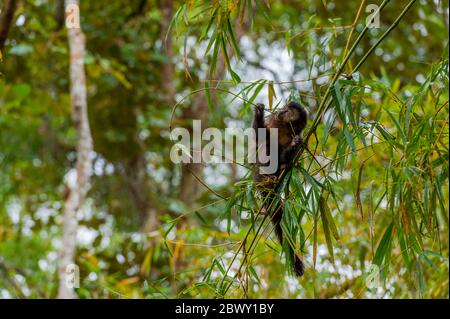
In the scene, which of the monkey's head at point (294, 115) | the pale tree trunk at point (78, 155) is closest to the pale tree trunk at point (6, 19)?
the monkey's head at point (294, 115)

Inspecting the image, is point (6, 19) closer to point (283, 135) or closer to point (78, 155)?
point (283, 135)

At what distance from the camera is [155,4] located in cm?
702

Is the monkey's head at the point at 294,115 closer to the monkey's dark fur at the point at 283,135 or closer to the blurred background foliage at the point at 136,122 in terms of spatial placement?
the monkey's dark fur at the point at 283,135

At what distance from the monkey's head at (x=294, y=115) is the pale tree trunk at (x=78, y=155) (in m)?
1.65

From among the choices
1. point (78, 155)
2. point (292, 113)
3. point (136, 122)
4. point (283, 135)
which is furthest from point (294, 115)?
point (136, 122)

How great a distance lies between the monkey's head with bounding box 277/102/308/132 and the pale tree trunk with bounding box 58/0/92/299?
1.65m

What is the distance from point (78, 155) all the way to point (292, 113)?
1960mm

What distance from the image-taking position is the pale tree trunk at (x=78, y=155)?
14.8 ft

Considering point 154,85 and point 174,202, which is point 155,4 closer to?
point 154,85

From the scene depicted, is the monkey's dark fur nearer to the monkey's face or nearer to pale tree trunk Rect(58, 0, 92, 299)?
the monkey's face

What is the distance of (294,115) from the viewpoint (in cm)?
342

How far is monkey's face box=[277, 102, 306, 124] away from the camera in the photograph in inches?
131

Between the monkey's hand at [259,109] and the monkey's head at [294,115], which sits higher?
the monkey's head at [294,115]
